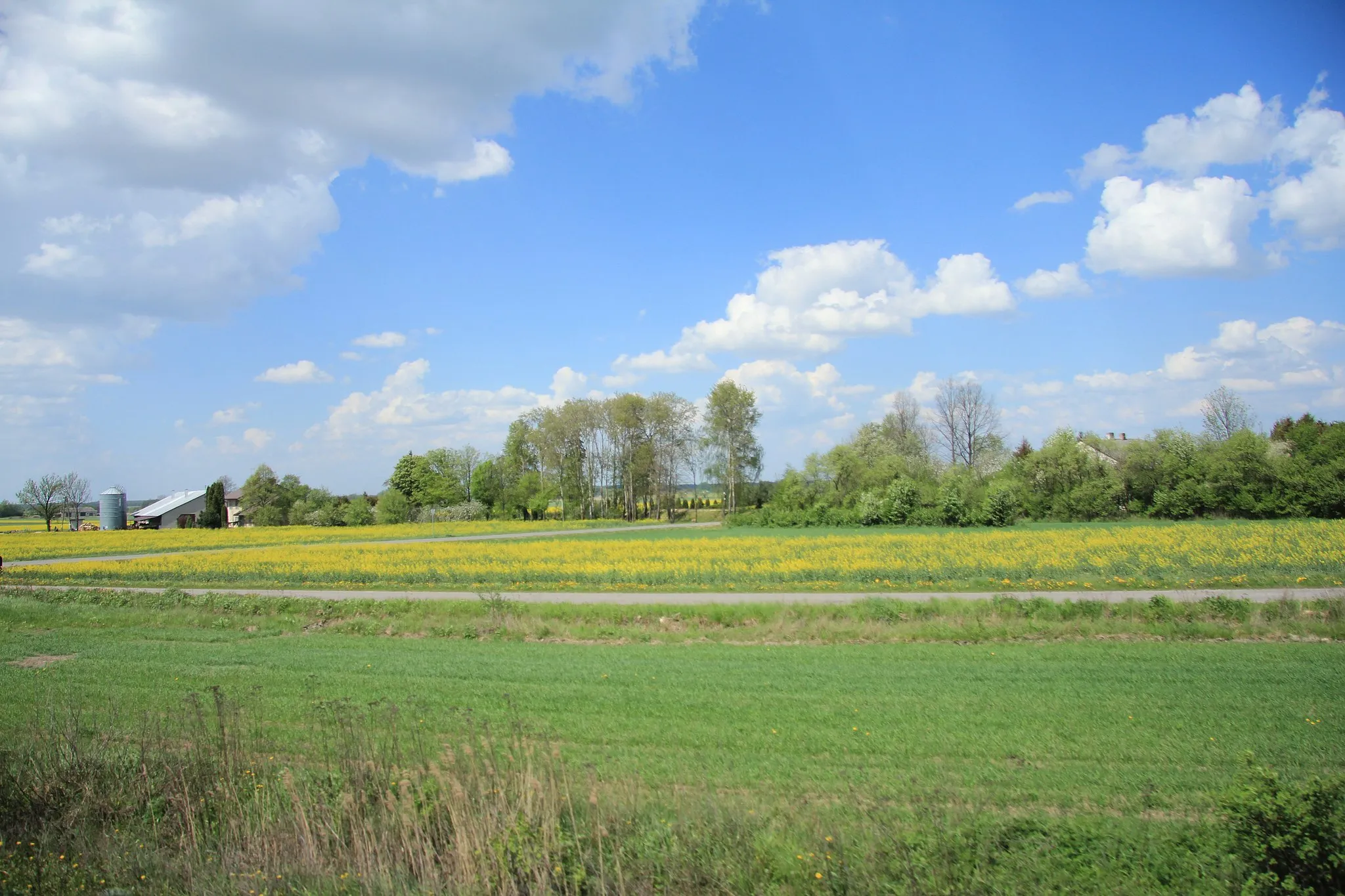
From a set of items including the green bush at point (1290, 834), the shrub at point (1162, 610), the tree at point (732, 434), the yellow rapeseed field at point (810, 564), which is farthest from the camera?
the tree at point (732, 434)

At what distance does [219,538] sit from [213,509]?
39021 millimetres

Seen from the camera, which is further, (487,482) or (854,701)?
(487,482)

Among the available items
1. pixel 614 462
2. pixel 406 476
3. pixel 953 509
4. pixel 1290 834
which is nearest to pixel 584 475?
pixel 614 462

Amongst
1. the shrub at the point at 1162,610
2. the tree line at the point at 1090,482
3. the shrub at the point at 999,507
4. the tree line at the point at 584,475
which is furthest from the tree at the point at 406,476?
the shrub at the point at 1162,610

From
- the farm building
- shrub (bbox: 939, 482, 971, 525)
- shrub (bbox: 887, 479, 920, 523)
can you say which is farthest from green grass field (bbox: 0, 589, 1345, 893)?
the farm building

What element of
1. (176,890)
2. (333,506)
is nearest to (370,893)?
(176,890)

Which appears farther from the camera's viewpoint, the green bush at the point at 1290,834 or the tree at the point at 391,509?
the tree at the point at 391,509

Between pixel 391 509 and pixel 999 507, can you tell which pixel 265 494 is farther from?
pixel 999 507

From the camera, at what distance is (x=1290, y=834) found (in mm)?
4504

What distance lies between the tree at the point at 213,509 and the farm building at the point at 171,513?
6793 mm

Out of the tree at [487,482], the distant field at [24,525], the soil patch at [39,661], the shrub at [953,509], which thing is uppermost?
the tree at [487,482]

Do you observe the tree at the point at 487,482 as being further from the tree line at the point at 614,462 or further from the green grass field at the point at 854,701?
the green grass field at the point at 854,701

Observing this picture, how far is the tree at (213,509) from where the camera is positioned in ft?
349

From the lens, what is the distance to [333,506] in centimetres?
10675
